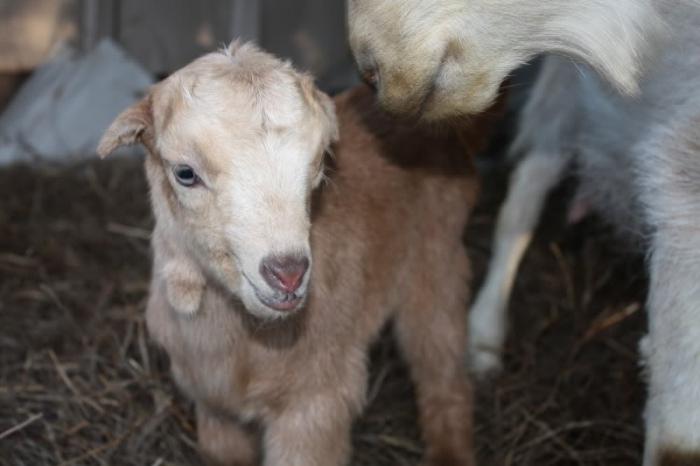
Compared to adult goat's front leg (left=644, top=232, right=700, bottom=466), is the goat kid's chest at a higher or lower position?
lower

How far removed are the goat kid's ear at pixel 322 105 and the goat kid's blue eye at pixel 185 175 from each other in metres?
0.36

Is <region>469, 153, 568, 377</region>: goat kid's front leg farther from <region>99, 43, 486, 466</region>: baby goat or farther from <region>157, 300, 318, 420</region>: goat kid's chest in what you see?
<region>157, 300, 318, 420</region>: goat kid's chest

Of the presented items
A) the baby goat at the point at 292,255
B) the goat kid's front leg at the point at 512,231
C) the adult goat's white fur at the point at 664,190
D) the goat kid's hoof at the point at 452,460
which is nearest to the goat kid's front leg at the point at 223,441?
the baby goat at the point at 292,255

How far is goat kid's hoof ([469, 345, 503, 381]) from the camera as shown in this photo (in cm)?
476

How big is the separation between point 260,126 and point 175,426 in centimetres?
169

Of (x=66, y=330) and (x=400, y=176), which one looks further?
(x=66, y=330)

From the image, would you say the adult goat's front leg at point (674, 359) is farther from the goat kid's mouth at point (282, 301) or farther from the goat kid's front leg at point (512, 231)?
the goat kid's front leg at point (512, 231)

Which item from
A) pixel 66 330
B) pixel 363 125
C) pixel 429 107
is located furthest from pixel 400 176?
pixel 66 330

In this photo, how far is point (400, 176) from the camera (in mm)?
3926

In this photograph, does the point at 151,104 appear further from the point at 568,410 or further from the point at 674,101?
the point at 568,410

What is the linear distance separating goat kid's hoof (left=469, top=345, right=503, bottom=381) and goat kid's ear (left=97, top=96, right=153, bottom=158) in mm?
2050

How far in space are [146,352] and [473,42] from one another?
2005 millimetres

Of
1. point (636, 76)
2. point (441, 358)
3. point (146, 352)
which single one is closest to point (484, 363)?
point (441, 358)

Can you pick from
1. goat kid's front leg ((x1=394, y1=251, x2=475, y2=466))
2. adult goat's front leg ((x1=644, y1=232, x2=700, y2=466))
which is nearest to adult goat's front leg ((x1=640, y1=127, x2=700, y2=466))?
adult goat's front leg ((x1=644, y1=232, x2=700, y2=466))
